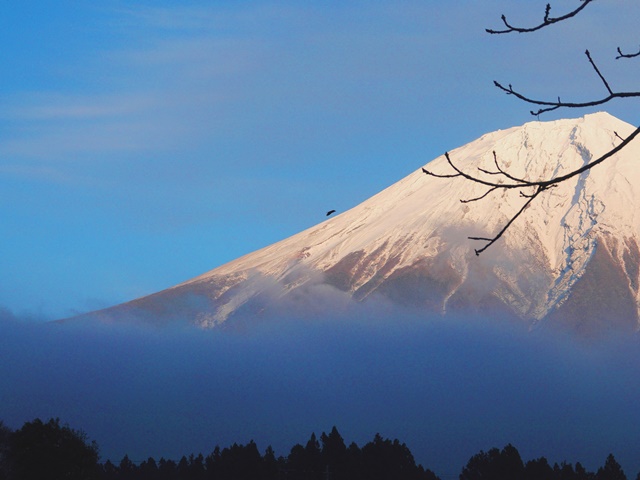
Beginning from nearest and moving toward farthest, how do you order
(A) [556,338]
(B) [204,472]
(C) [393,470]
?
1. (C) [393,470]
2. (B) [204,472]
3. (A) [556,338]

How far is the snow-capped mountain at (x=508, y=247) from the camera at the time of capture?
185 meters

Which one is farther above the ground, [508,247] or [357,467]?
[508,247]

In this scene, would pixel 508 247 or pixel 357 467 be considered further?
pixel 508 247

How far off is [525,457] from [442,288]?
29597 millimetres

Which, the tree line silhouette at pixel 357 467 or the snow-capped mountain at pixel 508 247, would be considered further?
the snow-capped mountain at pixel 508 247

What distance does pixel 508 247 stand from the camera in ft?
651

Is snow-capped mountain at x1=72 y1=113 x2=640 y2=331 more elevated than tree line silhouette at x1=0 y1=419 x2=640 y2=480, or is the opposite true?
snow-capped mountain at x1=72 y1=113 x2=640 y2=331

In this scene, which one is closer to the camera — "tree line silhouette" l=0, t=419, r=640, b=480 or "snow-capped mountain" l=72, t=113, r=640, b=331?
"tree line silhouette" l=0, t=419, r=640, b=480

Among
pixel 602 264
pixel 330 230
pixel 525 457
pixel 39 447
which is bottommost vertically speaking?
pixel 525 457

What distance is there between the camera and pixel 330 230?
199375mm

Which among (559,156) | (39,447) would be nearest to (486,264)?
Answer: (559,156)

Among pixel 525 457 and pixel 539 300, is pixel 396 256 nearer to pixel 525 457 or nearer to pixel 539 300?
pixel 539 300

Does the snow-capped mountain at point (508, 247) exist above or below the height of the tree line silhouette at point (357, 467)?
above

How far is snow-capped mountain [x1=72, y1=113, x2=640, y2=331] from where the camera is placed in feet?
608
